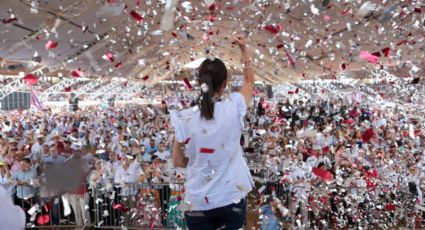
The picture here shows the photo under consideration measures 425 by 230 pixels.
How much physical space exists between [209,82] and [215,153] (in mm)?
291

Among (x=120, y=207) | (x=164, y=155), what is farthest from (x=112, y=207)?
(x=164, y=155)

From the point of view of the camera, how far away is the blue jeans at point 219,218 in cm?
186

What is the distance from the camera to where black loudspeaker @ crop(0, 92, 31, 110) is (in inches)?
1463

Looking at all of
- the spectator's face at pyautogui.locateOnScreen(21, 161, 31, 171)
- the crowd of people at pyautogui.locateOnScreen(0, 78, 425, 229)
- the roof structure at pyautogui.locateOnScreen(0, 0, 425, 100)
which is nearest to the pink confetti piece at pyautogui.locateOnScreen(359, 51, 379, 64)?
the roof structure at pyautogui.locateOnScreen(0, 0, 425, 100)

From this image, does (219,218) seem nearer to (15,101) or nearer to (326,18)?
(326,18)

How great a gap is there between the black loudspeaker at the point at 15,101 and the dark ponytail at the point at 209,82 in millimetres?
38797

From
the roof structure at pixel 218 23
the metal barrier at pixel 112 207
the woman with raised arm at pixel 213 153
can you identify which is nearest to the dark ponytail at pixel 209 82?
the woman with raised arm at pixel 213 153

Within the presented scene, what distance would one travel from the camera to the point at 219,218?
189 centimetres

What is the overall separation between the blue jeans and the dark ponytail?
1.28 feet

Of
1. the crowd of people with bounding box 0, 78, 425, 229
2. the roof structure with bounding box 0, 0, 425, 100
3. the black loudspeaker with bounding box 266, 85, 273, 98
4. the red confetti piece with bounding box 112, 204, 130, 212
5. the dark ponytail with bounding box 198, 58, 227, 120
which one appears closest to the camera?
the dark ponytail with bounding box 198, 58, 227, 120

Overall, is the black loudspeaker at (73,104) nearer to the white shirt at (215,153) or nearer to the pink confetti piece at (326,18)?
the pink confetti piece at (326,18)

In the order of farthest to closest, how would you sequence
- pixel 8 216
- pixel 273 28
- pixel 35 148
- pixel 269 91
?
pixel 269 91, pixel 273 28, pixel 35 148, pixel 8 216

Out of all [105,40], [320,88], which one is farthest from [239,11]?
[320,88]

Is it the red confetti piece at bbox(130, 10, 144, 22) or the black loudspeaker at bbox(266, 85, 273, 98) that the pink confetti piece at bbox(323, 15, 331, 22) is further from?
the black loudspeaker at bbox(266, 85, 273, 98)
